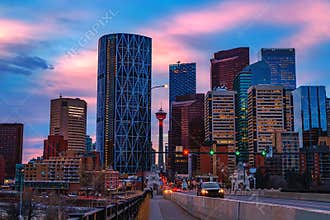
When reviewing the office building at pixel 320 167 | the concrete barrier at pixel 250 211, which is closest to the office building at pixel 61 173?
the office building at pixel 320 167

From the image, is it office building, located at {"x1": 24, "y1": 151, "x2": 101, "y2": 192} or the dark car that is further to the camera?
office building, located at {"x1": 24, "y1": 151, "x2": 101, "y2": 192}

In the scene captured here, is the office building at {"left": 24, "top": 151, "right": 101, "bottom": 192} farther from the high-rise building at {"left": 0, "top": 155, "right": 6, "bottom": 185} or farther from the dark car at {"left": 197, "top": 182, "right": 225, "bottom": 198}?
the dark car at {"left": 197, "top": 182, "right": 225, "bottom": 198}

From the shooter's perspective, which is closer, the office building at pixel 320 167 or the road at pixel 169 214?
the road at pixel 169 214

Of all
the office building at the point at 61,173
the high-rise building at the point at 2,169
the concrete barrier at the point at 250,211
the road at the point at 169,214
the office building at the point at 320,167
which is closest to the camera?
the concrete barrier at the point at 250,211

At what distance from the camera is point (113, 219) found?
1217cm

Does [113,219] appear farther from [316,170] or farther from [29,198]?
[316,170]

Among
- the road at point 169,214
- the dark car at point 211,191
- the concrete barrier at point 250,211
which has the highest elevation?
the concrete barrier at point 250,211

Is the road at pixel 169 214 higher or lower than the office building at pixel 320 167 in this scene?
lower

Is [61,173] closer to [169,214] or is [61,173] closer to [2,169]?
[2,169]

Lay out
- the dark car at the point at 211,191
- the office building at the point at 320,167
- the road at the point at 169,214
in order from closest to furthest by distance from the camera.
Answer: the road at the point at 169,214
the dark car at the point at 211,191
the office building at the point at 320,167

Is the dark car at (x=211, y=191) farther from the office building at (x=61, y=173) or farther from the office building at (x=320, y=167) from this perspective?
the office building at (x=320, y=167)

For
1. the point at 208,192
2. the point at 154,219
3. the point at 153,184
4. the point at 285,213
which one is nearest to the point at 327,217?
the point at 285,213

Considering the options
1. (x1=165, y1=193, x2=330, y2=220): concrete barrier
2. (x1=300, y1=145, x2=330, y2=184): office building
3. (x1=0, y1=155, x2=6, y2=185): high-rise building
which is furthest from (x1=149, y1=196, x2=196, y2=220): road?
(x1=300, y1=145, x2=330, y2=184): office building

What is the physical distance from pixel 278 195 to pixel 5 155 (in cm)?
10474
